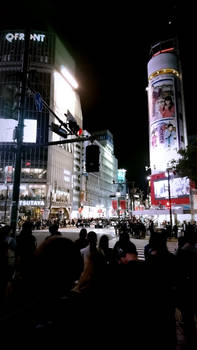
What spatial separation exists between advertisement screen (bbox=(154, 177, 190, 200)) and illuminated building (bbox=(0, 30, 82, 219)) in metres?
29.6

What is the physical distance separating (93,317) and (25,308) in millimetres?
525

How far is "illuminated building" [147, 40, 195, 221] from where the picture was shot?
51656mm

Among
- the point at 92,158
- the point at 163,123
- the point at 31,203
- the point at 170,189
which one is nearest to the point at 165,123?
the point at 163,123

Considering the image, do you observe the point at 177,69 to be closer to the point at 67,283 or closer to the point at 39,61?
the point at 39,61

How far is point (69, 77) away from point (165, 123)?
161ft

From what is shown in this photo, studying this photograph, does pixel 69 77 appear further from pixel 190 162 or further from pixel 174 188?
pixel 190 162

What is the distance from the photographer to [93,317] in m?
1.67

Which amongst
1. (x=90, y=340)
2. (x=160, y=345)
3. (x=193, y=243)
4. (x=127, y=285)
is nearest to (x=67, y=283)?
(x=90, y=340)

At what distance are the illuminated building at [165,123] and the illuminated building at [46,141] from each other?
92.7ft

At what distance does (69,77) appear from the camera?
85.2m

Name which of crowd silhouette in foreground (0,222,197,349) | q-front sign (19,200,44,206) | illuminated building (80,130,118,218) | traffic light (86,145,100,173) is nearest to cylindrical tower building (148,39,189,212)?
q-front sign (19,200,44,206)

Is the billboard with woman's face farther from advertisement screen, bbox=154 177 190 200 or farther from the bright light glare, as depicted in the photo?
the bright light glare

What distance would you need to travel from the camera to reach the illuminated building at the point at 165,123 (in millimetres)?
51656

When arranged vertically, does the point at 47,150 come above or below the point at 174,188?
above
